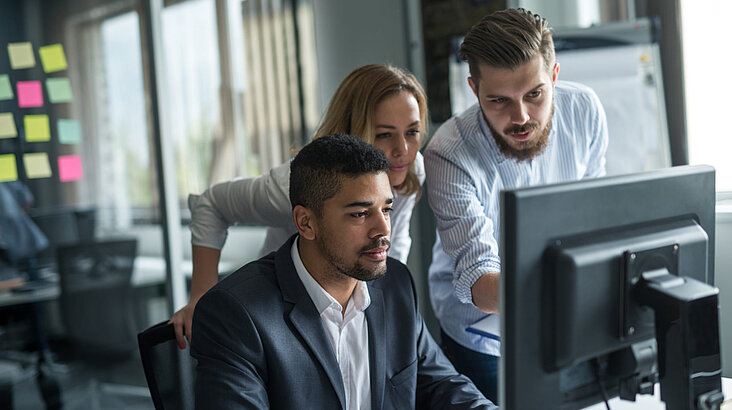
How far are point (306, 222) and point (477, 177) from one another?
49 centimetres

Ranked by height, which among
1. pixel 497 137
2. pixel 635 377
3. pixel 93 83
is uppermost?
pixel 93 83

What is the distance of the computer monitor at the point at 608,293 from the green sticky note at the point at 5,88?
2.82 metres

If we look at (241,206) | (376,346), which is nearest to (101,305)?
(241,206)

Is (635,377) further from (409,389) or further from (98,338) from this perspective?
(98,338)

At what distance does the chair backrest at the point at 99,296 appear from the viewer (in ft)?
10.3

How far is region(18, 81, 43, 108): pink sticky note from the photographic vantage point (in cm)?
303

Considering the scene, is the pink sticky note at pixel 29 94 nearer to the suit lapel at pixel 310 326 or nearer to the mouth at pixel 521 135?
the suit lapel at pixel 310 326

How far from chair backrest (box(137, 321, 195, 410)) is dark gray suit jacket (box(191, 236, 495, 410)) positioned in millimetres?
193

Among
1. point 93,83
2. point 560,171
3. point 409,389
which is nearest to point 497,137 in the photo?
point 560,171

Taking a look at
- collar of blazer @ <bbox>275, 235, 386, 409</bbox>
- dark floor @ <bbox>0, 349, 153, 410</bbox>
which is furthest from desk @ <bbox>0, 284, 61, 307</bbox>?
collar of blazer @ <bbox>275, 235, 386, 409</bbox>

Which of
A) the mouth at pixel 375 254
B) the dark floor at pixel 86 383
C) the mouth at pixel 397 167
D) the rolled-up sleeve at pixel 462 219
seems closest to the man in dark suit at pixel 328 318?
the mouth at pixel 375 254

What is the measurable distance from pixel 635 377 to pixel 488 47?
77 cm

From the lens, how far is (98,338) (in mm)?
3217

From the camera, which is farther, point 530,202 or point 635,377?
point 635,377
